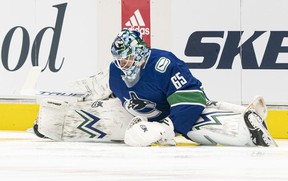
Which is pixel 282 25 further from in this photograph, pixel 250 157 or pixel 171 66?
pixel 250 157

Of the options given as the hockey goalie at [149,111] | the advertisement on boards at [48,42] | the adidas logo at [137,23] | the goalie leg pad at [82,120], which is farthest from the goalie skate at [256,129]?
the advertisement on boards at [48,42]

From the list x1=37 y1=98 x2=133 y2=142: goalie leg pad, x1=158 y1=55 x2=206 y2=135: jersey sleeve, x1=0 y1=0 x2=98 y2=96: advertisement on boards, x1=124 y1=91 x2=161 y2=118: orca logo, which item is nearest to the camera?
x1=158 y1=55 x2=206 y2=135: jersey sleeve

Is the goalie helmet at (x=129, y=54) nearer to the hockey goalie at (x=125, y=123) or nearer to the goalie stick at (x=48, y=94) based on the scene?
the hockey goalie at (x=125, y=123)

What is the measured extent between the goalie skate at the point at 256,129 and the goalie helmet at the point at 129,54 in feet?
2.26

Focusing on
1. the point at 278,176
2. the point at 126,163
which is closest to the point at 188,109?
the point at 126,163

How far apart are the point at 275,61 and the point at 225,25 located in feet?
1.58

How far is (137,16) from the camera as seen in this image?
7266mm

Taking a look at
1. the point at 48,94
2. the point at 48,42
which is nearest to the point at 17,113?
the point at 48,42

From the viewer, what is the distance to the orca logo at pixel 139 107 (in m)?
5.38

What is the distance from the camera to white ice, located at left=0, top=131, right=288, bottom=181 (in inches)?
135

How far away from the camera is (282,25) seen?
6.87m

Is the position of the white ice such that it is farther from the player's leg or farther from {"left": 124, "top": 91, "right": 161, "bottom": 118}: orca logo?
{"left": 124, "top": 91, "right": 161, "bottom": 118}: orca logo

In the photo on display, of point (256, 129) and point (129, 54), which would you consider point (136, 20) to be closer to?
point (129, 54)

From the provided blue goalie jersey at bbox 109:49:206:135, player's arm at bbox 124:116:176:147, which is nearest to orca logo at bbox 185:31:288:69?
blue goalie jersey at bbox 109:49:206:135
